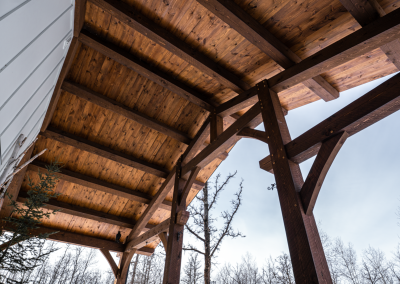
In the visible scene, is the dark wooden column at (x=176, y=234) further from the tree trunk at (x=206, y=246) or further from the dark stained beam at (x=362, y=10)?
the tree trunk at (x=206, y=246)

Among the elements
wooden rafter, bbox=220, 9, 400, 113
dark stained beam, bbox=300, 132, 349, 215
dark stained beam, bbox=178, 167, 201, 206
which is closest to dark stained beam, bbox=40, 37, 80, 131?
dark stained beam, bbox=178, 167, 201, 206

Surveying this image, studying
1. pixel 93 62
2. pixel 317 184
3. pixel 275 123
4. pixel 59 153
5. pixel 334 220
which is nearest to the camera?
pixel 317 184

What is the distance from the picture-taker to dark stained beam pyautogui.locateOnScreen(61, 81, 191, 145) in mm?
4332

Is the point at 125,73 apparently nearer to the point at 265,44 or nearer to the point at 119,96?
the point at 119,96

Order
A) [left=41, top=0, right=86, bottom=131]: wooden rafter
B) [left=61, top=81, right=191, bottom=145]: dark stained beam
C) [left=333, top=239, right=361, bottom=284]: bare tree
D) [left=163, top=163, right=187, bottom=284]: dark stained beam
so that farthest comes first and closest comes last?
1. [left=333, top=239, right=361, bottom=284]: bare tree
2. [left=61, top=81, right=191, bottom=145]: dark stained beam
3. [left=163, top=163, right=187, bottom=284]: dark stained beam
4. [left=41, top=0, right=86, bottom=131]: wooden rafter

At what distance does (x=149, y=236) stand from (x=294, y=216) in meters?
4.16

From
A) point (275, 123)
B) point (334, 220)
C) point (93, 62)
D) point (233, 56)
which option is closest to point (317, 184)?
point (275, 123)

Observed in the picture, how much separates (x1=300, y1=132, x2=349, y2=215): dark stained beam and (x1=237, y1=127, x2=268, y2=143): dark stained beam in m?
0.86

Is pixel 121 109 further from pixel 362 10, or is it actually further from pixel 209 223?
pixel 209 223

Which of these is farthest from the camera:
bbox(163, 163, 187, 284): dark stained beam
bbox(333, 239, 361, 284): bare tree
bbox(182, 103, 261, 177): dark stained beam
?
bbox(333, 239, 361, 284): bare tree

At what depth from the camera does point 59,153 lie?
17.0ft

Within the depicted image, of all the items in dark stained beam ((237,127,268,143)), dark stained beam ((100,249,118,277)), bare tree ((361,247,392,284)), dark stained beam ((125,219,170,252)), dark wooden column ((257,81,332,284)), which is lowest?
dark wooden column ((257,81,332,284))

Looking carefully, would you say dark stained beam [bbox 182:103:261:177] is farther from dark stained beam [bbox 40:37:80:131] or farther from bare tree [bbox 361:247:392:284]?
bare tree [bbox 361:247:392:284]

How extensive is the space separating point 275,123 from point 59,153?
15.0 ft
